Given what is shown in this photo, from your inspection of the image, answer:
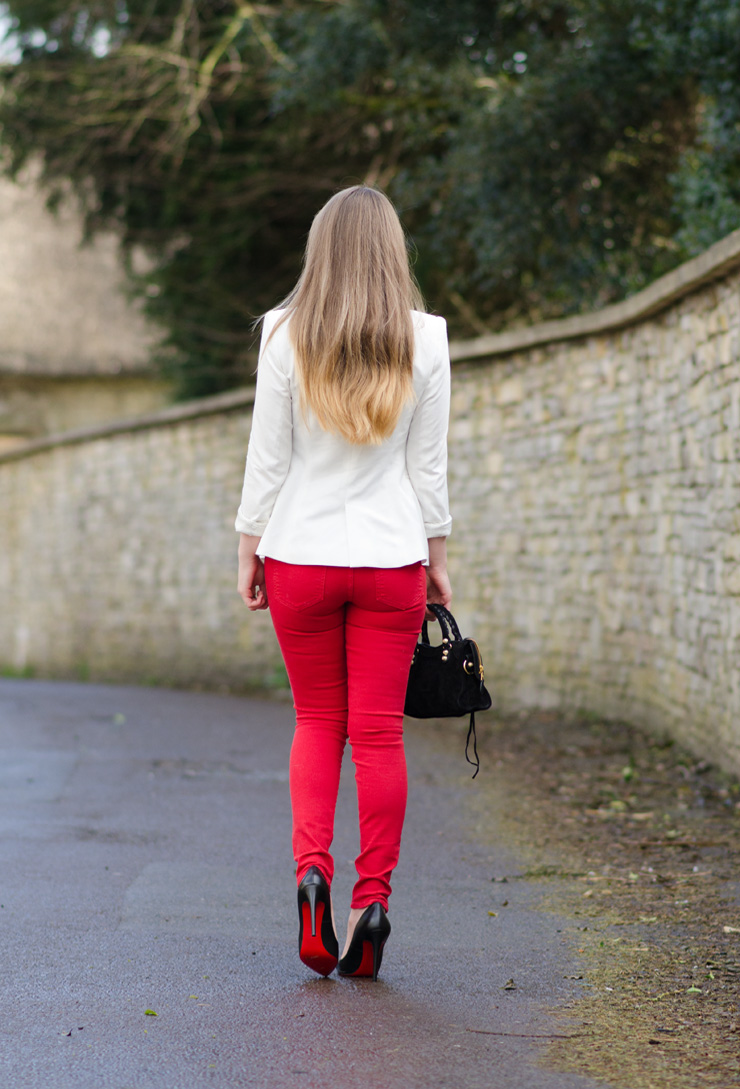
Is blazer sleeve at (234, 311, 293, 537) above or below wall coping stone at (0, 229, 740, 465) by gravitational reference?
below

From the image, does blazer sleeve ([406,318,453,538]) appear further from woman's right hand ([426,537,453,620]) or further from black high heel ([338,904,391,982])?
black high heel ([338,904,391,982])

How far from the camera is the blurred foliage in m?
9.48

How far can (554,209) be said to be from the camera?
10.4 m

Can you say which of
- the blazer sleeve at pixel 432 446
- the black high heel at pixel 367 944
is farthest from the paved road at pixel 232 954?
the blazer sleeve at pixel 432 446

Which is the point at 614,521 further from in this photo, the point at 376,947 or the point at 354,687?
the point at 376,947

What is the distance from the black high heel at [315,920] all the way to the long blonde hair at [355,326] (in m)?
1.09

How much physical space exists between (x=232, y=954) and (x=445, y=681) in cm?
96

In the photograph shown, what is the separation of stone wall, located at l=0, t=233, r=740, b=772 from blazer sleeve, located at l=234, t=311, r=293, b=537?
3.27 meters

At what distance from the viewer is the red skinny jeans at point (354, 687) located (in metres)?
3.17

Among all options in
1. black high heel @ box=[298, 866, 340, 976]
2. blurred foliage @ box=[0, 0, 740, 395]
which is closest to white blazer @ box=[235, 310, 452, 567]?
black high heel @ box=[298, 866, 340, 976]

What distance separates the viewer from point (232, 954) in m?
3.48

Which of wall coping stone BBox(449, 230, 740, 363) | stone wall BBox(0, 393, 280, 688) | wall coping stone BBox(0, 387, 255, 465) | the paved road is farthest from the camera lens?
stone wall BBox(0, 393, 280, 688)

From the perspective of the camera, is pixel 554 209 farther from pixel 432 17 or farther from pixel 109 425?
pixel 109 425

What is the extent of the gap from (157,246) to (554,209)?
742 cm
